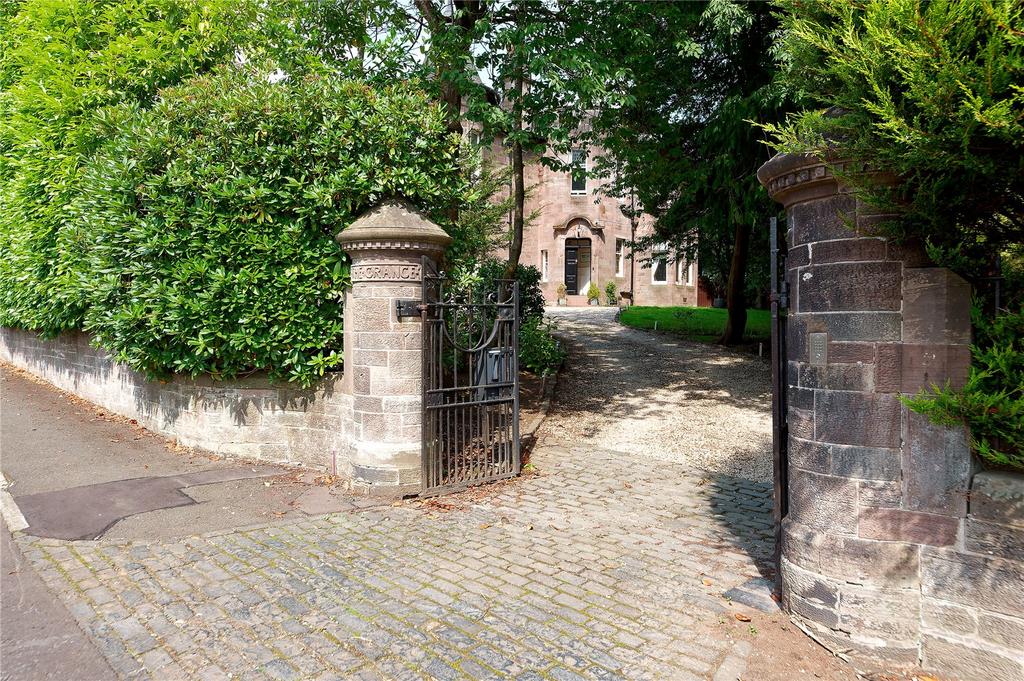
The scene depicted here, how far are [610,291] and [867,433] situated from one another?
3223 cm

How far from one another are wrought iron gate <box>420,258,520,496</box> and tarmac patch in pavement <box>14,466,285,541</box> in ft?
6.87

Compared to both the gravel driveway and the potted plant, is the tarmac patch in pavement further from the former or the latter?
the potted plant

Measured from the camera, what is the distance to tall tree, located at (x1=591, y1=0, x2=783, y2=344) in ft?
31.6

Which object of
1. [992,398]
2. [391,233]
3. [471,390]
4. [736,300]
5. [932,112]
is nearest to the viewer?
[932,112]

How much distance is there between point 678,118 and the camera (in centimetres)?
1349

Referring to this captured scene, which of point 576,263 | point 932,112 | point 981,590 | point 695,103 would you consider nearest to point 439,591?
point 981,590

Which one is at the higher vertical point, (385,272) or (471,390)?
(385,272)

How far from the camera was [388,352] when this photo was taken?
20.6 feet

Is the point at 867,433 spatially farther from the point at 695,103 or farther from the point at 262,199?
the point at 695,103

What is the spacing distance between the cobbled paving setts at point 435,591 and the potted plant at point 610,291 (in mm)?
29413

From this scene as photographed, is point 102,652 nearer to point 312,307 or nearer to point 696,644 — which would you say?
point 696,644

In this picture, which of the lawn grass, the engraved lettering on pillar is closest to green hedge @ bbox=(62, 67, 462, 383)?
the engraved lettering on pillar

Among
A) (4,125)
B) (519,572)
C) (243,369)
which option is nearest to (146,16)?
(4,125)

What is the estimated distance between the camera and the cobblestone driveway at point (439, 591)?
3416mm
